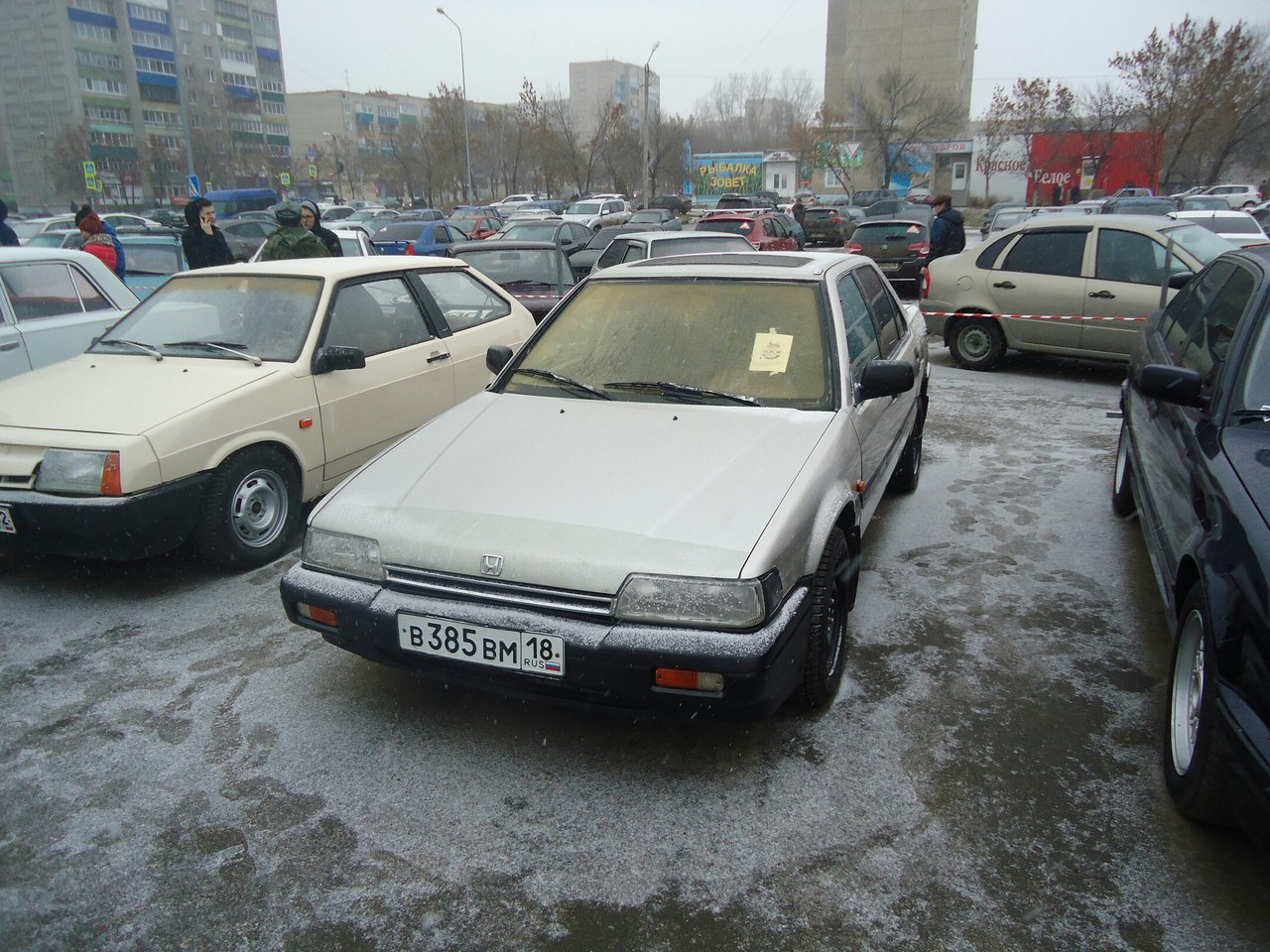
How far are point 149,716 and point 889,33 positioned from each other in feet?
319

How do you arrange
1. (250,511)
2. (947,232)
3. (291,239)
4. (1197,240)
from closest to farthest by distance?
(250,511) < (291,239) < (1197,240) < (947,232)

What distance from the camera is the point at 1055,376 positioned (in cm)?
962

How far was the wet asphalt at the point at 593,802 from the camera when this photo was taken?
2338 mm

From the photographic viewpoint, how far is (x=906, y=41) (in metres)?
86.1

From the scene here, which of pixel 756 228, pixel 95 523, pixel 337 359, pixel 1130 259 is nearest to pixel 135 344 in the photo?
pixel 337 359

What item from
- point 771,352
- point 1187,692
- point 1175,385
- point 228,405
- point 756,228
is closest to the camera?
point 1187,692

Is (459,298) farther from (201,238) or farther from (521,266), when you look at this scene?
(201,238)

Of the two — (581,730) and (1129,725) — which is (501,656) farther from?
(1129,725)

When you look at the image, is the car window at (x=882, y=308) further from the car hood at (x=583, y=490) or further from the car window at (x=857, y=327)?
the car hood at (x=583, y=490)

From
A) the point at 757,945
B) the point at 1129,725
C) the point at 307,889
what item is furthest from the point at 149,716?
the point at 1129,725

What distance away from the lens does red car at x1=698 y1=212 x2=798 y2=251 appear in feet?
59.2

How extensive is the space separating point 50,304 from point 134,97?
77.4 meters

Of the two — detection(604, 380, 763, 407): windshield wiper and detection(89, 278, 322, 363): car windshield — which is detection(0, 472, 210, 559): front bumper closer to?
detection(89, 278, 322, 363): car windshield

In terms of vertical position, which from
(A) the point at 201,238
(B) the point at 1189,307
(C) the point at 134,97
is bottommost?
(B) the point at 1189,307
